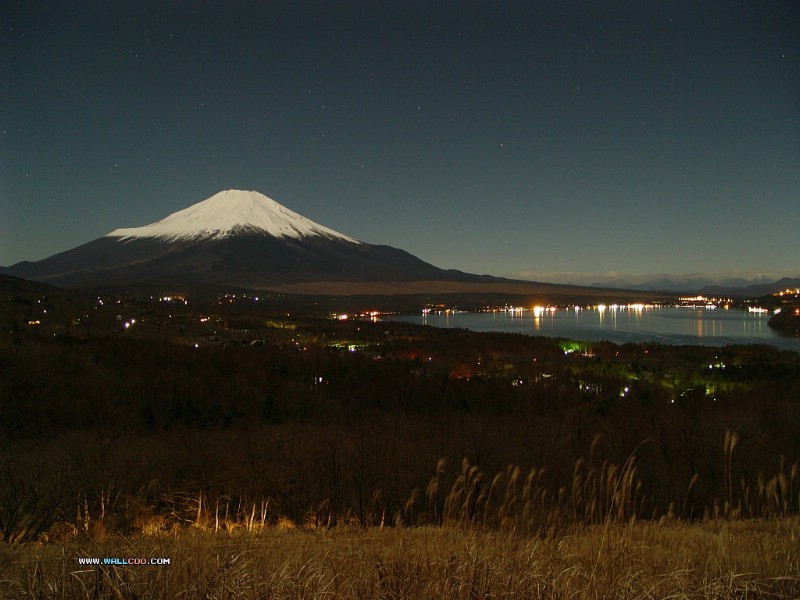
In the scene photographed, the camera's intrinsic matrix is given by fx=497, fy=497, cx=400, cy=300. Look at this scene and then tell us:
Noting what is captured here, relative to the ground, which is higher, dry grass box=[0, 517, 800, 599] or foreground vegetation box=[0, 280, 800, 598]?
dry grass box=[0, 517, 800, 599]

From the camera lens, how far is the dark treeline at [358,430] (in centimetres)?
855

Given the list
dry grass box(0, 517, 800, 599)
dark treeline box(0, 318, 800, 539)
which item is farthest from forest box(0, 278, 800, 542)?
dry grass box(0, 517, 800, 599)

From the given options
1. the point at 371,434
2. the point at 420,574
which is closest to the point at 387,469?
the point at 371,434

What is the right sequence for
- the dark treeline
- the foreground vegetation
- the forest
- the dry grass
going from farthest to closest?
1. the dark treeline
2. the forest
3. the foreground vegetation
4. the dry grass

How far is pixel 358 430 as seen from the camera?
17531mm

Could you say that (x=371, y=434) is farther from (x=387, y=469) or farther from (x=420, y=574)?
(x=420, y=574)

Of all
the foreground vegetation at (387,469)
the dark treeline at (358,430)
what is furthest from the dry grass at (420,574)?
the dark treeline at (358,430)

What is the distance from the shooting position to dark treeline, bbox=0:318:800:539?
855cm

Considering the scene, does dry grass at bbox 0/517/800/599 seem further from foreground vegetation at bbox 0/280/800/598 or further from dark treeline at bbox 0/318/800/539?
dark treeline at bbox 0/318/800/539

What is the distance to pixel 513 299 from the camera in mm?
186875

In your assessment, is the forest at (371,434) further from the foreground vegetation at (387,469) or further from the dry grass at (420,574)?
the dry grass at (420,574)

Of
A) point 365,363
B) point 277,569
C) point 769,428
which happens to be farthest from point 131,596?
point 365,363

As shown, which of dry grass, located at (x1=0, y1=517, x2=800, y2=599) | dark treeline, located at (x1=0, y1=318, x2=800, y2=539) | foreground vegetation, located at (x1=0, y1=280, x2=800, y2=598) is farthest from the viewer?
dark treeline, located at (x1=0, y1=318, x2=800, y2=539)

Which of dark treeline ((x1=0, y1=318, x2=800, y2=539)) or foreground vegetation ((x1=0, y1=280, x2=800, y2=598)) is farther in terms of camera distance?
dark treeline ((x1=0, y1=318, x2=800, y2=539))
